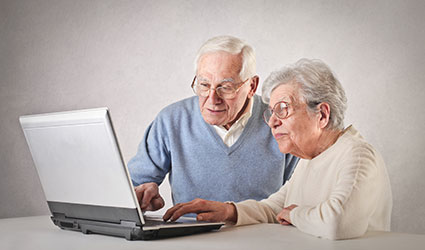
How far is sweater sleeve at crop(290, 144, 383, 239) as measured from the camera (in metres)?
1.30

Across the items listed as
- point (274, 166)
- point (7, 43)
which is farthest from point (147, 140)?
point (7, 43)

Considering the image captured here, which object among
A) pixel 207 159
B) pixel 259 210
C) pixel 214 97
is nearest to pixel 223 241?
pixel 259 210

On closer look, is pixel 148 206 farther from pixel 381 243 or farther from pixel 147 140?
pixel 381 243

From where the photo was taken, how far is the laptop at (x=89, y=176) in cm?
121

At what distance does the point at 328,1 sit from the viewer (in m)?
3.39

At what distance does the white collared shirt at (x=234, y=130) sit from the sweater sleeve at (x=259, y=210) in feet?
1.85

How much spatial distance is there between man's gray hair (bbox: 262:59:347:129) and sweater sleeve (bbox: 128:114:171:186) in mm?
912

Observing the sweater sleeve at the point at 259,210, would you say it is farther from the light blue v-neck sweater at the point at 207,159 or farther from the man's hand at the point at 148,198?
the light blue v-neck sweater at the point at 207,159

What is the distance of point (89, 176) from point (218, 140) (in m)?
1.08

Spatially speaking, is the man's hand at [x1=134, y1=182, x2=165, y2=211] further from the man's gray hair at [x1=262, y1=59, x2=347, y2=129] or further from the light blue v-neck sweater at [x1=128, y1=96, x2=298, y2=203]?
the man's gray hair at [x1=262, y1=59, x2=347, y2=129]

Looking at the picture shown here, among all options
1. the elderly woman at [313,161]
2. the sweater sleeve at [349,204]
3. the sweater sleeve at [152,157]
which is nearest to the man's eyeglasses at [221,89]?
the sweater sleeve at [152,157]

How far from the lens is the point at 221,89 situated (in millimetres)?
2186

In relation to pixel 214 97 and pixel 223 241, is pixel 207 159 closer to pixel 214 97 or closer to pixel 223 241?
pixel 214 97

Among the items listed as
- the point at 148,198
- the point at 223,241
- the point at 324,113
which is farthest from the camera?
the point at 148,198
